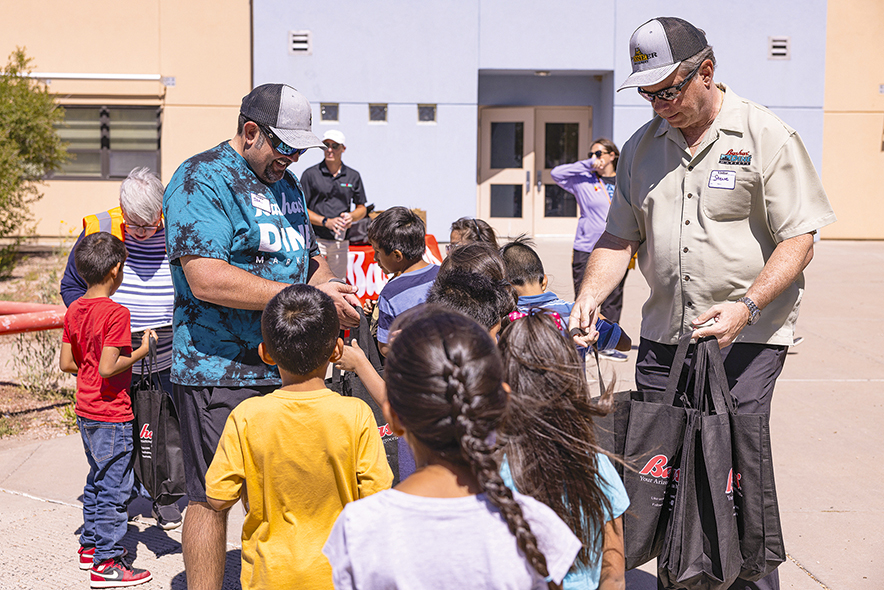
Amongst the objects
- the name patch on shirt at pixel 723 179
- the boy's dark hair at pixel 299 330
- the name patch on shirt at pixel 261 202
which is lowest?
the boy's dark hair at pixel 299 330

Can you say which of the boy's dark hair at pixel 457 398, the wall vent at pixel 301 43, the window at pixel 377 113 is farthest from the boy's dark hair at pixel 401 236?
the wall vent at pixel 301 43

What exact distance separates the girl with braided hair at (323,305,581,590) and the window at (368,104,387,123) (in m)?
15.0

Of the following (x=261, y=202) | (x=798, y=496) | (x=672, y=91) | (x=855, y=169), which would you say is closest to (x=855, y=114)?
(x=855, y=169)

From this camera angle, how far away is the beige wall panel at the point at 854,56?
1686cm

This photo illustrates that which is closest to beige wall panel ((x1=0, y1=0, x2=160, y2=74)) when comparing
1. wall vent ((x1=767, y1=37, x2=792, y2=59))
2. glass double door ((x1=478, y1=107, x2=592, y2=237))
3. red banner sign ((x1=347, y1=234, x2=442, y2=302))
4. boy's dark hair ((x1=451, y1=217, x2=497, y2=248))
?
glass double door ((x1=478, y1=107, x2=592, y2=237))

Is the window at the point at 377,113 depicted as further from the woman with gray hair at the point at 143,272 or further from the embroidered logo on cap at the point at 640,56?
the embroidered logo on cap at the point at 640,56

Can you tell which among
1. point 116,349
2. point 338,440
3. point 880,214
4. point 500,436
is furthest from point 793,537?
point 880,214

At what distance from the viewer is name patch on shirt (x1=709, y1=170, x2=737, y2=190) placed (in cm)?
293

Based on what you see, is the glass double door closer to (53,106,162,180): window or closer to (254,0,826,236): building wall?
(254,0,826,236): building wall

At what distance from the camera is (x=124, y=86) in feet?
55.0

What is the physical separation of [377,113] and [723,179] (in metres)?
13.8

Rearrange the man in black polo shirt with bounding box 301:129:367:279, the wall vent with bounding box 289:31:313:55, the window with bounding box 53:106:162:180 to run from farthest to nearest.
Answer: the window with bounding box 53:106:162:180
the wall vent with bounding box 289:31:313:55
the man in black polo shirt with bounding box 301:129:367:279

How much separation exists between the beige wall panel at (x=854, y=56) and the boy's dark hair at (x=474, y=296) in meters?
16.6

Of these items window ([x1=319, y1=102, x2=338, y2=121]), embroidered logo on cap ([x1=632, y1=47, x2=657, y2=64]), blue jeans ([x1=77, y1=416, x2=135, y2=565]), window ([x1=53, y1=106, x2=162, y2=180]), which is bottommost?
blue jeans ([x1=77, y1=416, x2=135, y2=565])
